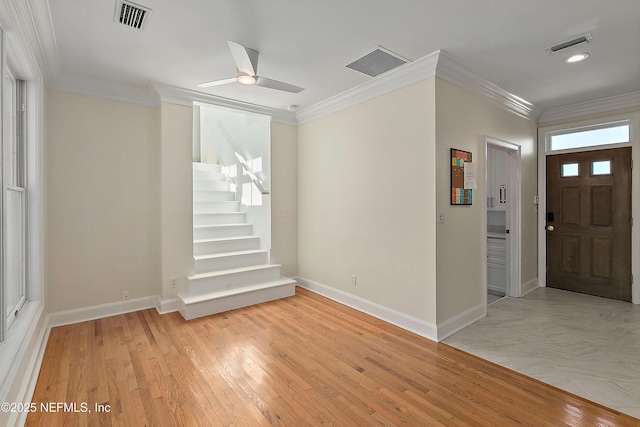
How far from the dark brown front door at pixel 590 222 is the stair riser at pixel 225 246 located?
4617 millimetres

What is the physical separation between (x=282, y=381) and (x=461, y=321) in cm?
205

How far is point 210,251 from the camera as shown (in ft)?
14.6

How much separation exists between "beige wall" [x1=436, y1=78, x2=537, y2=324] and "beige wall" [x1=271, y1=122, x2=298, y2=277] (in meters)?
2.50

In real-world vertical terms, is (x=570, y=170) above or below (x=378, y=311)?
above

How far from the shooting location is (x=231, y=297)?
383cm

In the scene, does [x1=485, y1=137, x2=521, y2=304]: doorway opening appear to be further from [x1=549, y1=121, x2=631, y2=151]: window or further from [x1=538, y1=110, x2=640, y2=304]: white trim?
[x1=549, y1=121, x2=631, y2=151]: window

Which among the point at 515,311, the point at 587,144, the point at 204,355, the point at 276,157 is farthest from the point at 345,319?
the point at 587,144

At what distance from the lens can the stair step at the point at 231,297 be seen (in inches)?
140

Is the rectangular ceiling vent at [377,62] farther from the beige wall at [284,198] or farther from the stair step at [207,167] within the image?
the stair step at [207,167]

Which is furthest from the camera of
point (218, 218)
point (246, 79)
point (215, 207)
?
point (215, 207)

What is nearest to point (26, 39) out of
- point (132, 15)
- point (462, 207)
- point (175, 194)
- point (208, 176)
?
point (132, 15)

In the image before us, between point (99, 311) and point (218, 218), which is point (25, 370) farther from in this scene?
point (218, 218)

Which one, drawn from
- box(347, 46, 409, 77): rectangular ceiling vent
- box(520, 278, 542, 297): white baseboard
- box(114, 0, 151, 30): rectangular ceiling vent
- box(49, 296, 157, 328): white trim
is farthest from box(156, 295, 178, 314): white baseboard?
box(520, 278, 542, 297): white baseboard

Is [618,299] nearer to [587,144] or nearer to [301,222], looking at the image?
[587,144]
